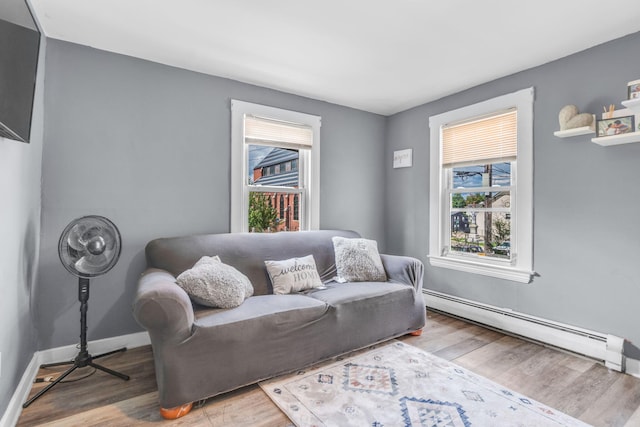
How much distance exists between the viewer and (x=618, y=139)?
7.57 ft

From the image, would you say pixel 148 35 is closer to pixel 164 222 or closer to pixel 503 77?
pixel 164 222

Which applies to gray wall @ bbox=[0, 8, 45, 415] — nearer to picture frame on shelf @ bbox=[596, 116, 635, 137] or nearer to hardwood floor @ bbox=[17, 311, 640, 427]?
hardwood floor @ bbox=[17, 311, 640, 427]

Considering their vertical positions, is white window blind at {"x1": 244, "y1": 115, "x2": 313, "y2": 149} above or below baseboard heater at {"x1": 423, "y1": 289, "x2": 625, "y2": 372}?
above

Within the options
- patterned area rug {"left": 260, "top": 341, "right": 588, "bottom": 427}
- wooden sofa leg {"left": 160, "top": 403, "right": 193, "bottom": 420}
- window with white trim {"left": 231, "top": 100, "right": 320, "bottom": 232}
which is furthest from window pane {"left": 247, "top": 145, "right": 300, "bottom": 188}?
wooden sofa leg {"left": 160, "top": 403, "right": 193, "bottom": 420}

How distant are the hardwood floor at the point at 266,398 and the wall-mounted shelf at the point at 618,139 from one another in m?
1.63

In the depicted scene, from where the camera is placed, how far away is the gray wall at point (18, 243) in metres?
1.64

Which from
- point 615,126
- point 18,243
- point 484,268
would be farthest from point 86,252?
point 615,126

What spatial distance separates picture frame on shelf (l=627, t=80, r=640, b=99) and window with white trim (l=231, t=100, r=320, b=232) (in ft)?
8.56

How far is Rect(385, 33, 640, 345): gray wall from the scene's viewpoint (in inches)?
94.1

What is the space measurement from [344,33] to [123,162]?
6.62 ft

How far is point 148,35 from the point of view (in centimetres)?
241

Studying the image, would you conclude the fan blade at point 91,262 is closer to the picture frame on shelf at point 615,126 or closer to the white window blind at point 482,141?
the white window blind at point 482,141

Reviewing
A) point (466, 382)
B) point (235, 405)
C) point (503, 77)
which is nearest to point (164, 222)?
point (235, 405)

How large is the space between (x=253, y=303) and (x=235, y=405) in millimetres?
630
